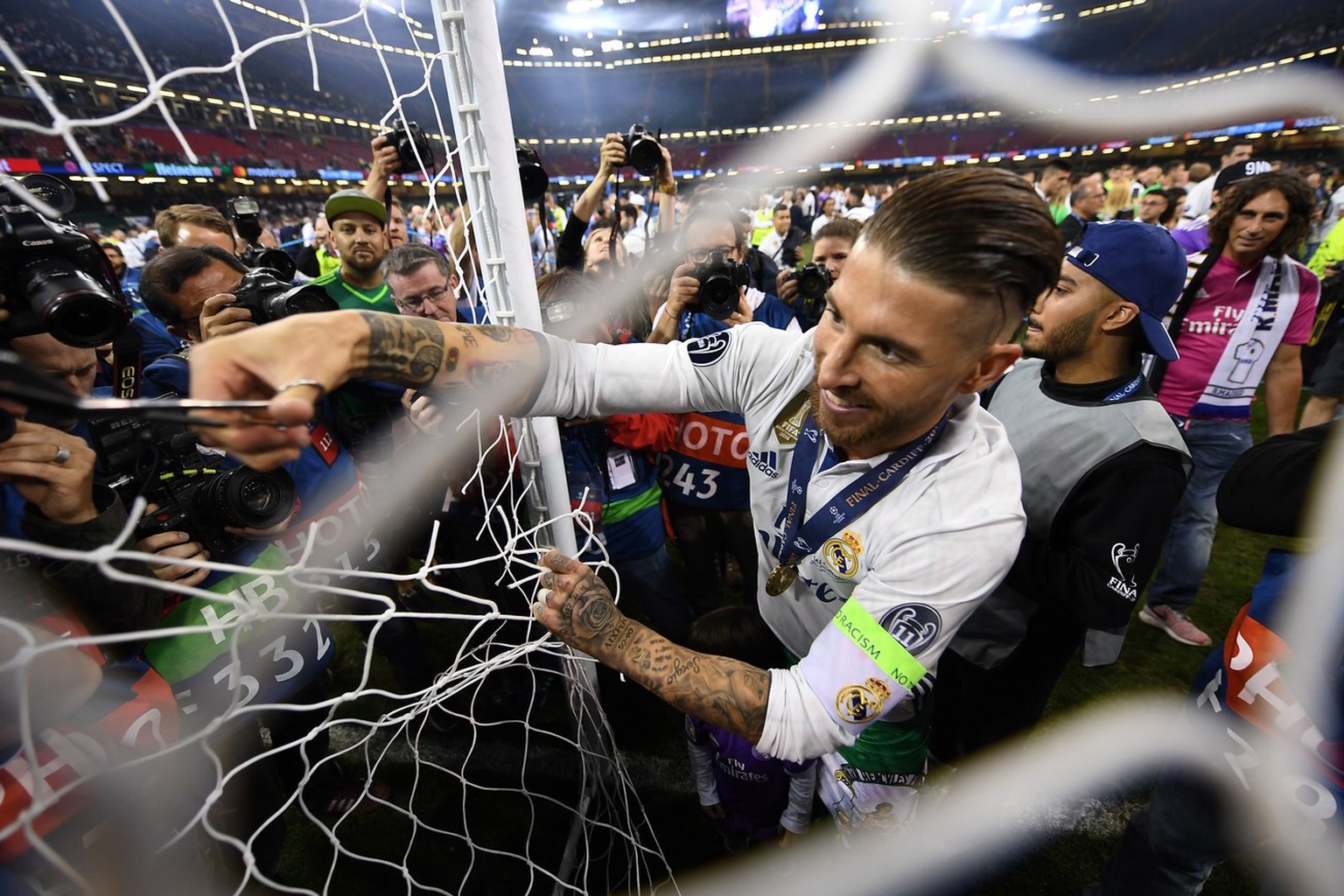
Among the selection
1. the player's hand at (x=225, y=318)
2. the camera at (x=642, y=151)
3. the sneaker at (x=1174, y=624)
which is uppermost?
the camera at (x=642, y=151)

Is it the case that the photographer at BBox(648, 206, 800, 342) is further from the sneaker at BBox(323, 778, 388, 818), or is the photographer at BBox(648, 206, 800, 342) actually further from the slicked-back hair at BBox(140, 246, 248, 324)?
the sneaker at BBox(323, 778, 388, 818)

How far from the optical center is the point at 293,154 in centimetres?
2006

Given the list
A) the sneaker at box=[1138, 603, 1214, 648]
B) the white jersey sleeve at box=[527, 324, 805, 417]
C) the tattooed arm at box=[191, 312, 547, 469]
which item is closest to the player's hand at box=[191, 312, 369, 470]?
the tattooed arm at box=[191, 312, 547, 469]

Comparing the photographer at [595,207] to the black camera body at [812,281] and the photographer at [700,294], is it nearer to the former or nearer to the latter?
the photographer at [700,294]

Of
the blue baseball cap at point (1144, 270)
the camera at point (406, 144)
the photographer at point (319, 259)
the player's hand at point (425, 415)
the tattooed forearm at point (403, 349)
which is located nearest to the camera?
the tattooed forearm at point (403, 349)

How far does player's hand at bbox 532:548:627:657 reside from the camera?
1.06m

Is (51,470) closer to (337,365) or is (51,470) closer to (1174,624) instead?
(337,365)

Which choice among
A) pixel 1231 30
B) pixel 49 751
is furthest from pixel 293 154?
pixel 1231 30

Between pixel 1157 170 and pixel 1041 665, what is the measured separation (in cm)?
990

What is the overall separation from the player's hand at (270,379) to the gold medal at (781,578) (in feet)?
3.29

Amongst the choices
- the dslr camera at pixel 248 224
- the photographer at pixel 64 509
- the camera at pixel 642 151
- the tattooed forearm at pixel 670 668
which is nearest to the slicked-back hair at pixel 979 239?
the tattooed forearm at pixel 670 668

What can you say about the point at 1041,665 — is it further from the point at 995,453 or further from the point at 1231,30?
the point at 1231,30

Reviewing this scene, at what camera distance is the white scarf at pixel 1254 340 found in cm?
240

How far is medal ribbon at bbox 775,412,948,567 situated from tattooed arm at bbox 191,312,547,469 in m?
0.57
